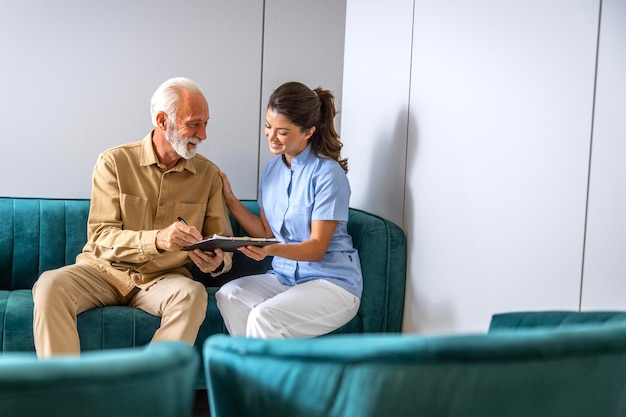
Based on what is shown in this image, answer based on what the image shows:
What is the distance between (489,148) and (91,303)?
1.76 meters

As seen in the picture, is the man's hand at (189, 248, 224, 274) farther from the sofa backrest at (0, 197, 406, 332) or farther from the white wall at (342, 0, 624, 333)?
the white wall at (342, 0, 624, 333)

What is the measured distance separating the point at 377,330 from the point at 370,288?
0.65ft

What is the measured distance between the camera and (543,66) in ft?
7.56

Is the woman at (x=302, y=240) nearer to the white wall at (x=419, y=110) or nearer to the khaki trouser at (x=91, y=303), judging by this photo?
the khaki trouser at (x=91, y=303)

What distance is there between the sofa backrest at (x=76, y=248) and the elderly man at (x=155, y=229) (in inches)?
13.8

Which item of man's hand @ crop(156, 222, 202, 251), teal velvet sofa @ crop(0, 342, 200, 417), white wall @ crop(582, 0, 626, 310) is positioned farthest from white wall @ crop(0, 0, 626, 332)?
teal velvet sofa @ crop(0, 342, 200, 417)

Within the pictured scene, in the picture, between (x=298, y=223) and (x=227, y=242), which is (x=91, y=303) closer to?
(x=227, y=242)

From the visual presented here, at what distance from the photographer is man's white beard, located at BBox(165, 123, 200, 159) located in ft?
11.0

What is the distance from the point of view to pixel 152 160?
3.40 metres

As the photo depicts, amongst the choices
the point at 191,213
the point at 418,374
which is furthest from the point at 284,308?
the point at 418,374

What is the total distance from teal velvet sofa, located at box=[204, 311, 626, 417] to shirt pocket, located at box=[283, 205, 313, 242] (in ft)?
7.43

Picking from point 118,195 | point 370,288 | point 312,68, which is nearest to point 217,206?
point 118,195

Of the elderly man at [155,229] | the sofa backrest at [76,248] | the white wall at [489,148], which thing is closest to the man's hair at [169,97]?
the elderly man at [155,229]

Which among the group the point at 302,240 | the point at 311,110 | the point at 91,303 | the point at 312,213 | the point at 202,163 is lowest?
the point at 91,303
